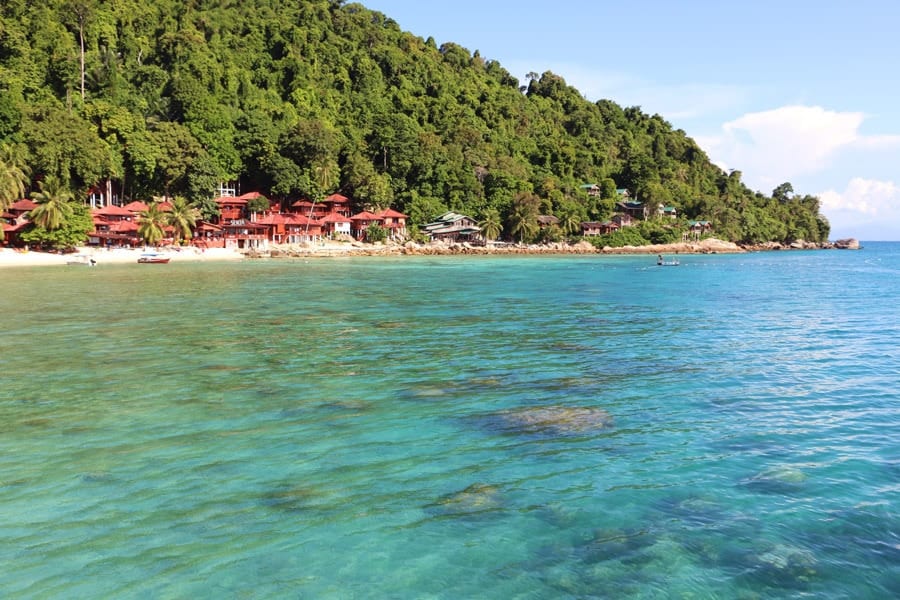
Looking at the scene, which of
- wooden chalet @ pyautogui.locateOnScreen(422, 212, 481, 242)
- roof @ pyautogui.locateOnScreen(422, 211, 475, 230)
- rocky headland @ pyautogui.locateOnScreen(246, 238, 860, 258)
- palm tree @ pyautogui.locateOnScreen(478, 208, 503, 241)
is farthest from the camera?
roof @ pyautogui.locateOnScreen(422, 211, 475, 230)

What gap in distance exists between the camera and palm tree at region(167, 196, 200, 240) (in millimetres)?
67144

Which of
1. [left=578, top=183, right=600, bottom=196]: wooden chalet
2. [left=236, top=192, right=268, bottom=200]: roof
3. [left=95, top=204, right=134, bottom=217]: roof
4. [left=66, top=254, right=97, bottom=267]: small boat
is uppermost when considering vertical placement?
[left=578, top=183, right=600, bottom=196]: wooden chalet

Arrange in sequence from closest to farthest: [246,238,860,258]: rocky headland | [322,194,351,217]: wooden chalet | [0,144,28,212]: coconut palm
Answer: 1. [0,144,28,212]: coconut palm
2. [246,238,860,258]: rocky headland
3. [322,194,351,217]: wooden chalet

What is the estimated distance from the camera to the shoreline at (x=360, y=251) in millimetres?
52906

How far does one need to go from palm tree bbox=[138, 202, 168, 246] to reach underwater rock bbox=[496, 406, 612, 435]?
62710 mm

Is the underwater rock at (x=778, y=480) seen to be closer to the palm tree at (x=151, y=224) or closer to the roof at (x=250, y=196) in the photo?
the palm tree at (x=151, y=224)

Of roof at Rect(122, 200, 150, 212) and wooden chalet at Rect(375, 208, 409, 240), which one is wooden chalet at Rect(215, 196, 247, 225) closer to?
roof at Rect(122, 200, 150, 212)

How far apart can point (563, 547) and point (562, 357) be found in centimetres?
945

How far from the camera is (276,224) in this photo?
7950 cm

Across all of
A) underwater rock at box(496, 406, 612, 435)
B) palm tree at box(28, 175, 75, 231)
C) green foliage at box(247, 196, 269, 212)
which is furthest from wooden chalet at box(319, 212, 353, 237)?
underwater rock at box(496, 406, 612, 435)

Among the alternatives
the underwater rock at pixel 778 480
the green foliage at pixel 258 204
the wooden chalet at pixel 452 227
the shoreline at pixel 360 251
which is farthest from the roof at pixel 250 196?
the underwater rock at pixel 778 480

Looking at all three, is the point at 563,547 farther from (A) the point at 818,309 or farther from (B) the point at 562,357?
(A) the point at 818,309

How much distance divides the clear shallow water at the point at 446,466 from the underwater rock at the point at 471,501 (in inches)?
1.2

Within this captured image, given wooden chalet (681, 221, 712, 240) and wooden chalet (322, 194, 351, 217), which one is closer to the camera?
wooden chalet (322, 194, 351, 217)
